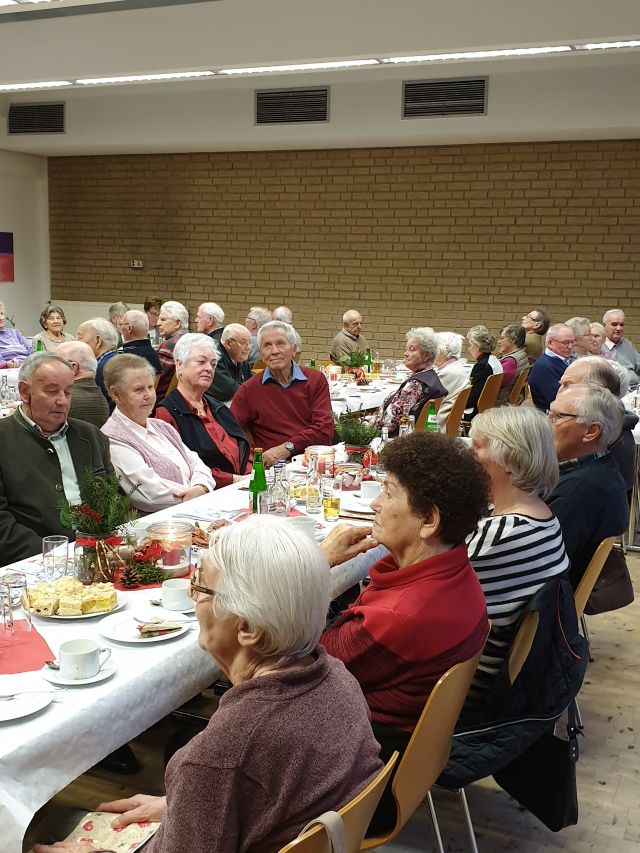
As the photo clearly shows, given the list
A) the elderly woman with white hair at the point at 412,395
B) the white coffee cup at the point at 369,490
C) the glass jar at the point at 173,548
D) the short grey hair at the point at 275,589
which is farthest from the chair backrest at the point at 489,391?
the short grey hair at the point at 275,589

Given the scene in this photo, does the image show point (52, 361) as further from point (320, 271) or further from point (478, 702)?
point (320, 271)

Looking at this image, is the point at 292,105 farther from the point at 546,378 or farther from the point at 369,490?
the point at 369,490

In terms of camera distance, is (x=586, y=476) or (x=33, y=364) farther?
(x=33, y=364)

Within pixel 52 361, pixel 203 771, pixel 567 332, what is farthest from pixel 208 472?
pixel 567 332

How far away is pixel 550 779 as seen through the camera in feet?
8.47

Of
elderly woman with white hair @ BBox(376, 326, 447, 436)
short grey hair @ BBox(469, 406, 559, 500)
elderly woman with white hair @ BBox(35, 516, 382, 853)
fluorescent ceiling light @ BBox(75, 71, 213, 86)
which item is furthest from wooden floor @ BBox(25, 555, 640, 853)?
fluorescent ceiling light @ BBox(75, 71, 213, 86)

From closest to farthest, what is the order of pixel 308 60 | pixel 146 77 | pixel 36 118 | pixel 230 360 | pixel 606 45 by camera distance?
pixel 230 360, pixel 606 45, pixel 308 60, pixel 146 77, pixel 36 118

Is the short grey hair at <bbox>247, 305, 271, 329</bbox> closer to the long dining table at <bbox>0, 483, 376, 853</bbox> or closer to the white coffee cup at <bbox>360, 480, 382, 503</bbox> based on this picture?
the white coffee cup at <bbox>360, 480, 382, 503</bbox>

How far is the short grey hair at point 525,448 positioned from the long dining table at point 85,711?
3.54 ft

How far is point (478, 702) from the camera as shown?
2471mm

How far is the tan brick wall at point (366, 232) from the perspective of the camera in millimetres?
10711

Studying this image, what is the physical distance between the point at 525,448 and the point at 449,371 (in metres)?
4.70

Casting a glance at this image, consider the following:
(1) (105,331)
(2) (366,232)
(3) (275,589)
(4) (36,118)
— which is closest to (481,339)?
(1) (105,331)

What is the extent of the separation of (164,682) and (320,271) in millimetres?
10378
